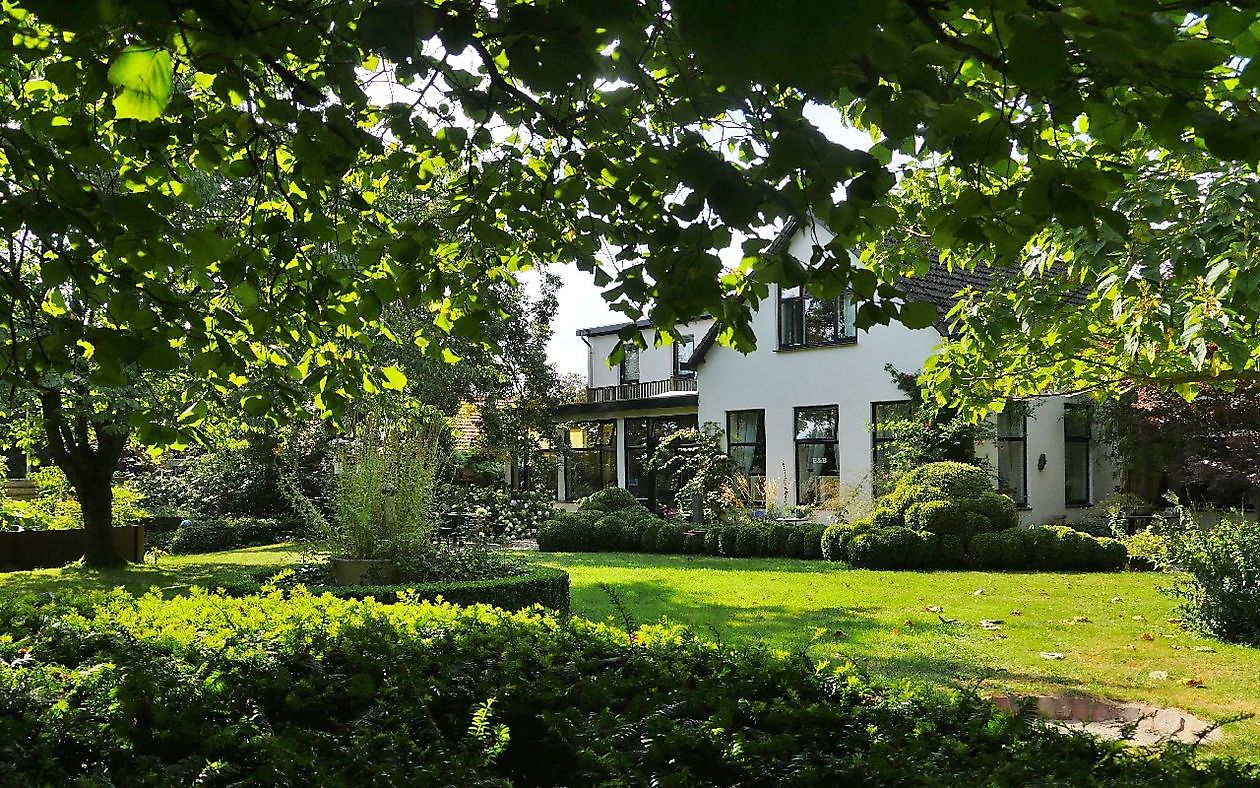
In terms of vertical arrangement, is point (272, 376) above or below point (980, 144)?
below

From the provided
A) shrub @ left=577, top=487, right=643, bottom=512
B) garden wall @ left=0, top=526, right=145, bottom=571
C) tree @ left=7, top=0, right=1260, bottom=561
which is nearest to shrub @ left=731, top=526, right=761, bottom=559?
shrub @ left=577, top=487, right=643, bottom=512

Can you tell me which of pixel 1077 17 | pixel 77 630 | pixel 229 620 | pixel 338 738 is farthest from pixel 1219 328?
pixel 77 630

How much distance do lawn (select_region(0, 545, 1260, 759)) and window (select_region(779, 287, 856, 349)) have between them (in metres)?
6.21

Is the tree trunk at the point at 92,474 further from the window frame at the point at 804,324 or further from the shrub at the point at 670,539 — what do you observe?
the window frame at the point at 804,324

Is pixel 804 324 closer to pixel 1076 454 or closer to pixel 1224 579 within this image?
pixel 1076 454

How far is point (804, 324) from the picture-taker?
2014 cm

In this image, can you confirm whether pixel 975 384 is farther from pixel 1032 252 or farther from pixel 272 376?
pixel 272 376

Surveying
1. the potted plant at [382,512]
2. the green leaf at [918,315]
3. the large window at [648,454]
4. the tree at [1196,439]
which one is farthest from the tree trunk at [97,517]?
the tree at [1196,439]

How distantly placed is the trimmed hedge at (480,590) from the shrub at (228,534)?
10327 mm

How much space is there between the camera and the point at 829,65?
987 mm

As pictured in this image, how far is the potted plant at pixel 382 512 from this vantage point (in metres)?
9.22

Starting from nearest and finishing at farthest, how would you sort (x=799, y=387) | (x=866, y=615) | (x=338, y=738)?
(x=338, y=738), (x=866, y=615), (x=799, y=387)

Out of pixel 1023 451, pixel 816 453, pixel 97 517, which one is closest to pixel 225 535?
pixel 97 517

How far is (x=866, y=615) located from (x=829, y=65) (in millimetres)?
9097
